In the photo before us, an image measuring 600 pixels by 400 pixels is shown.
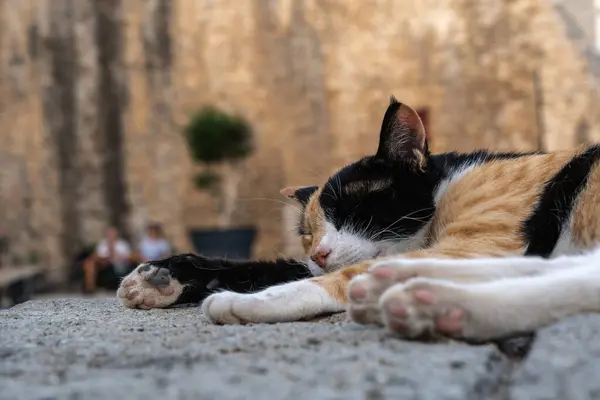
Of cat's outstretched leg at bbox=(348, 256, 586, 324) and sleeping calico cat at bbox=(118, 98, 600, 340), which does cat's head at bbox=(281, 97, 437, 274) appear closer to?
sleeping calico cat at bbox=(118, 98, 600, 340)

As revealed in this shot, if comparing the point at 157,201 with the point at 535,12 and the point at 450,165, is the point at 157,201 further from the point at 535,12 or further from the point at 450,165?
the point at 450,165

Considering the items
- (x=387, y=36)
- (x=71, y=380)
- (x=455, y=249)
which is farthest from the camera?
(x=387, y=36)

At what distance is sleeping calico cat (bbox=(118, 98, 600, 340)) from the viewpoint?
0.95 m

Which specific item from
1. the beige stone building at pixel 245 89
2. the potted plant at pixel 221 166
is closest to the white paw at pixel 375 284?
the potted plant at pixel 221 166

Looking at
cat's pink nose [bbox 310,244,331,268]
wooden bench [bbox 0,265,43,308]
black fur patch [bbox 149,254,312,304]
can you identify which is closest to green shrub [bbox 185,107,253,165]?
wooden bench [bbox 0,265,43,308]

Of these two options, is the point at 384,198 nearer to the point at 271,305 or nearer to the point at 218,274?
the point at 218,274

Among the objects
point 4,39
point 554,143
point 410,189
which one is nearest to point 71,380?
point 410,189

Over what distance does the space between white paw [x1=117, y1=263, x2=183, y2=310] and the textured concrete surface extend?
56 centimetres

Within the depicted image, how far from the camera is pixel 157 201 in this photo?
8.48 m

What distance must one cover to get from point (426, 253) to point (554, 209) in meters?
0.28

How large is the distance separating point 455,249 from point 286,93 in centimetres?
727

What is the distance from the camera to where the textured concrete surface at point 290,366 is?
0.69m

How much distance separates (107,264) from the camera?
675 centimetres

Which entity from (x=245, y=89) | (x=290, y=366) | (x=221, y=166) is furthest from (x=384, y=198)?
(x=245, y=89)
